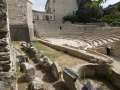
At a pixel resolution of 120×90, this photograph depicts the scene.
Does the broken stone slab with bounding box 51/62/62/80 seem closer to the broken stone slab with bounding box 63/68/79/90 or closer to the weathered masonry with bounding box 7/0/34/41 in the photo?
the broken stone slab with bounding box 63/68/79/90

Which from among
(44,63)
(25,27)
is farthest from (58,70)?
(25,27)

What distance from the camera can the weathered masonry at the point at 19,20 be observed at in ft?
70.7

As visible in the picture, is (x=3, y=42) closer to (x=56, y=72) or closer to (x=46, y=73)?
(x=56, y=72)

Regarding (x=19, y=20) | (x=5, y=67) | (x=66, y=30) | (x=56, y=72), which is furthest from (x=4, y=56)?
(x=66, y=30)

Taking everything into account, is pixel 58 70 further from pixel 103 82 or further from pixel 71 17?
pixel 71 17

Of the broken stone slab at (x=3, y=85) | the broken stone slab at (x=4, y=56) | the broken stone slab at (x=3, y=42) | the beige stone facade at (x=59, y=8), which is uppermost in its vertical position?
the beige stone facade at (x=59, y=8)

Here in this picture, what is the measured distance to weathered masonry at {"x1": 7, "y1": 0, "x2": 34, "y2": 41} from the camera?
21562 mm

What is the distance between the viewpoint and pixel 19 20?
2202 cm

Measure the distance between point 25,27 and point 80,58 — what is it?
35.2ft

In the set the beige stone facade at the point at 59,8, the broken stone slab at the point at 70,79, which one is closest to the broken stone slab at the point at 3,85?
the broken stone slab at the point at 70,79

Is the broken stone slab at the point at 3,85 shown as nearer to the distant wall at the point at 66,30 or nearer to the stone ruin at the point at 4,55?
the stone ruin at the point at 4,55

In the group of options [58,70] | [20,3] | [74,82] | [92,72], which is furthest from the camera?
[20,3]

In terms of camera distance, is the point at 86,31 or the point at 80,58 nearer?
the point at 80,58

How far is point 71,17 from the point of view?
45.8 meters
